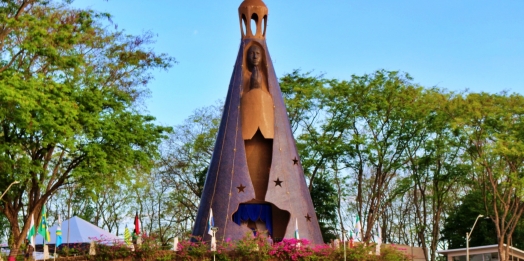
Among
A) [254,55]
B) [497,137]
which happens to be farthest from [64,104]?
[497,137]

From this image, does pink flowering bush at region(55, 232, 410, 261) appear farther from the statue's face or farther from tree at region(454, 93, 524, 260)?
tree at region(454, 93, 524, 260)

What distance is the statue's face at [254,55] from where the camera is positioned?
95.3 ft

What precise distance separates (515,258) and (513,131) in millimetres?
8675

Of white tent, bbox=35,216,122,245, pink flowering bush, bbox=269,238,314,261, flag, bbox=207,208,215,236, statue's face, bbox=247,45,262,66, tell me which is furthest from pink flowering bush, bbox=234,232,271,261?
white tent, bbox=35,216,122,245

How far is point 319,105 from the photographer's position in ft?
135

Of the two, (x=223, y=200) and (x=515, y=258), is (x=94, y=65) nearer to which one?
(x=223, y=200)

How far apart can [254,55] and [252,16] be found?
5.28 ft

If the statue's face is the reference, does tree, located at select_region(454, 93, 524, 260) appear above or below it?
below

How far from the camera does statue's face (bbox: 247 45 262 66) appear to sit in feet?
95.3

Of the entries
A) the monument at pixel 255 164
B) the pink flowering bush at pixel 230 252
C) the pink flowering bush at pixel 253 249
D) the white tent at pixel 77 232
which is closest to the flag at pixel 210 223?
the monument at pixel 255 164

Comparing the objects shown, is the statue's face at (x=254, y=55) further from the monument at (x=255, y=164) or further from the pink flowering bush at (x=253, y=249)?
the pink flowering bush at (x=253, y=249)

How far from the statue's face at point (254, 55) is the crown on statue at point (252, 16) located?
1.69ft

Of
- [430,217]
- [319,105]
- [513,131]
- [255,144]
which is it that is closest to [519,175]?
[513,131]

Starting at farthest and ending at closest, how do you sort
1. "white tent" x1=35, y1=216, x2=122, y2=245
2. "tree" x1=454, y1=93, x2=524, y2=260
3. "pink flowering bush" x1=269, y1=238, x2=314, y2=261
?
"tree" x1=454, y1=93, x2=524, y2=260 < "white tent" x1=35, y1=216, x2=122, y2=245 < "pink flowering bush" x1=269, y1=238, x2=314, y2=261
